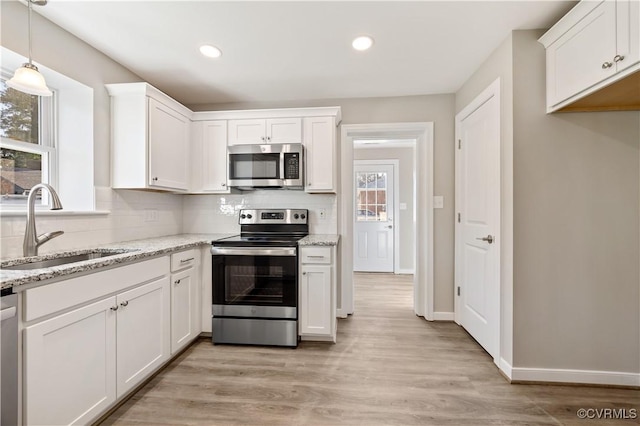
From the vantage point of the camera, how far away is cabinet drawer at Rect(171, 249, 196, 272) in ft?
7.41

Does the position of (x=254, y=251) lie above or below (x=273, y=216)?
below

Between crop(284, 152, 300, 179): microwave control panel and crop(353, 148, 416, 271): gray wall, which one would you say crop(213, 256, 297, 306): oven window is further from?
crop(353, 148, 416, 271): gray wall

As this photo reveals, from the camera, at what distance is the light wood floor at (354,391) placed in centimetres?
169

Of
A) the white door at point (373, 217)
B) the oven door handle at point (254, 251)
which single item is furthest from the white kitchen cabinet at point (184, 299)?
the white door at point (373, 217)

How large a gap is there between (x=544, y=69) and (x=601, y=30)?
1.48 ft

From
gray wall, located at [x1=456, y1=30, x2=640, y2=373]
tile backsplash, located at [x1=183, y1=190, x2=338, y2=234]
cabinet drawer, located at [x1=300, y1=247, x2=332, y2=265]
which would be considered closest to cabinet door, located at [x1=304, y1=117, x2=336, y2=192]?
tile backsplash, located at [x1=183, y1=190, x2=338, y2=234]

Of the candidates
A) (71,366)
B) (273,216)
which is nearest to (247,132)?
(273,216)

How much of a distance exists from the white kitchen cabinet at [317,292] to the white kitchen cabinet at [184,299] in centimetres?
92

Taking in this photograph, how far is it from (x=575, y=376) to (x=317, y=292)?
1877 millimetres

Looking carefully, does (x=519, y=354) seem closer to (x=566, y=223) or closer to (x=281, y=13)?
(x=566, y=223)

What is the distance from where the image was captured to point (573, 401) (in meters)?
1.82

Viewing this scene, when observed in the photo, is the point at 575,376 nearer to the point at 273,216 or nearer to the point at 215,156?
the point at 273,216

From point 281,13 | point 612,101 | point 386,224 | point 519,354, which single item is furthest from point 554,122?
point 386,224

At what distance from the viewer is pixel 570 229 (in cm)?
197
